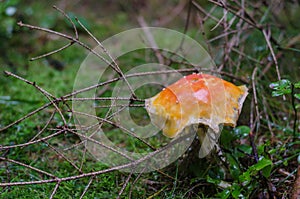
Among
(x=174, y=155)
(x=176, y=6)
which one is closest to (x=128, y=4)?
(x=176, y=6)

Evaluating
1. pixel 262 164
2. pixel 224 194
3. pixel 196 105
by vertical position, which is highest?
pixel 196 105

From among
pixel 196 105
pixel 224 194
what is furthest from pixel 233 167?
pixel 196 105

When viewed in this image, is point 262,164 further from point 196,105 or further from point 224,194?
point 196,105

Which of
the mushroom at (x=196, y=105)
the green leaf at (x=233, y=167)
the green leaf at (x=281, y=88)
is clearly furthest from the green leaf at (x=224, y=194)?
the green leaf at (x=281, y=88)

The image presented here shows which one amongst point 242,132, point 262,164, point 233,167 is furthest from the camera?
point 242,132

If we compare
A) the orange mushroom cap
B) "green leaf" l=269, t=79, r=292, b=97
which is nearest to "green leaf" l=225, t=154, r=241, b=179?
the orange mushroom cap

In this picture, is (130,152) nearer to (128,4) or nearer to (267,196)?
(267,196)

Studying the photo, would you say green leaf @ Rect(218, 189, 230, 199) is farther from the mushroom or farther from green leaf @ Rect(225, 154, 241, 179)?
the mushroom

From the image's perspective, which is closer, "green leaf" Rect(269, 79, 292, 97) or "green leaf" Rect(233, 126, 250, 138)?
"green leaf" Rect(269, 79, 292, 97)
